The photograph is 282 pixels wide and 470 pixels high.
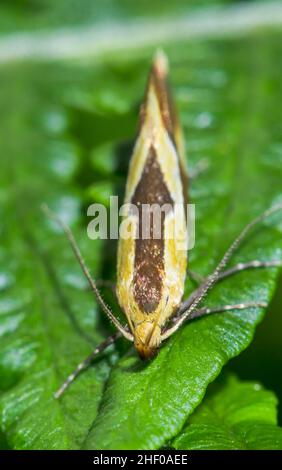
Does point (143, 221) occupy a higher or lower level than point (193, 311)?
higher

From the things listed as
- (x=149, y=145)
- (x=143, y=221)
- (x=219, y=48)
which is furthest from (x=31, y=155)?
(x=219, y=48)

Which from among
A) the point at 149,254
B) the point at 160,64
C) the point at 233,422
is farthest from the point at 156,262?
the point at 160,64

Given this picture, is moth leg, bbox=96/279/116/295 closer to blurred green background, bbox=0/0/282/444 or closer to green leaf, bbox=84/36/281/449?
blurred green background, bbox=0/0/282/444

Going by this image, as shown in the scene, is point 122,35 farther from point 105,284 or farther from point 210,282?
point 210,282

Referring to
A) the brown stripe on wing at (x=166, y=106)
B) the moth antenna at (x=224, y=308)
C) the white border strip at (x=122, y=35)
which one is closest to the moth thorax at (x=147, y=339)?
the moth antenna at (x=224, y=308)
